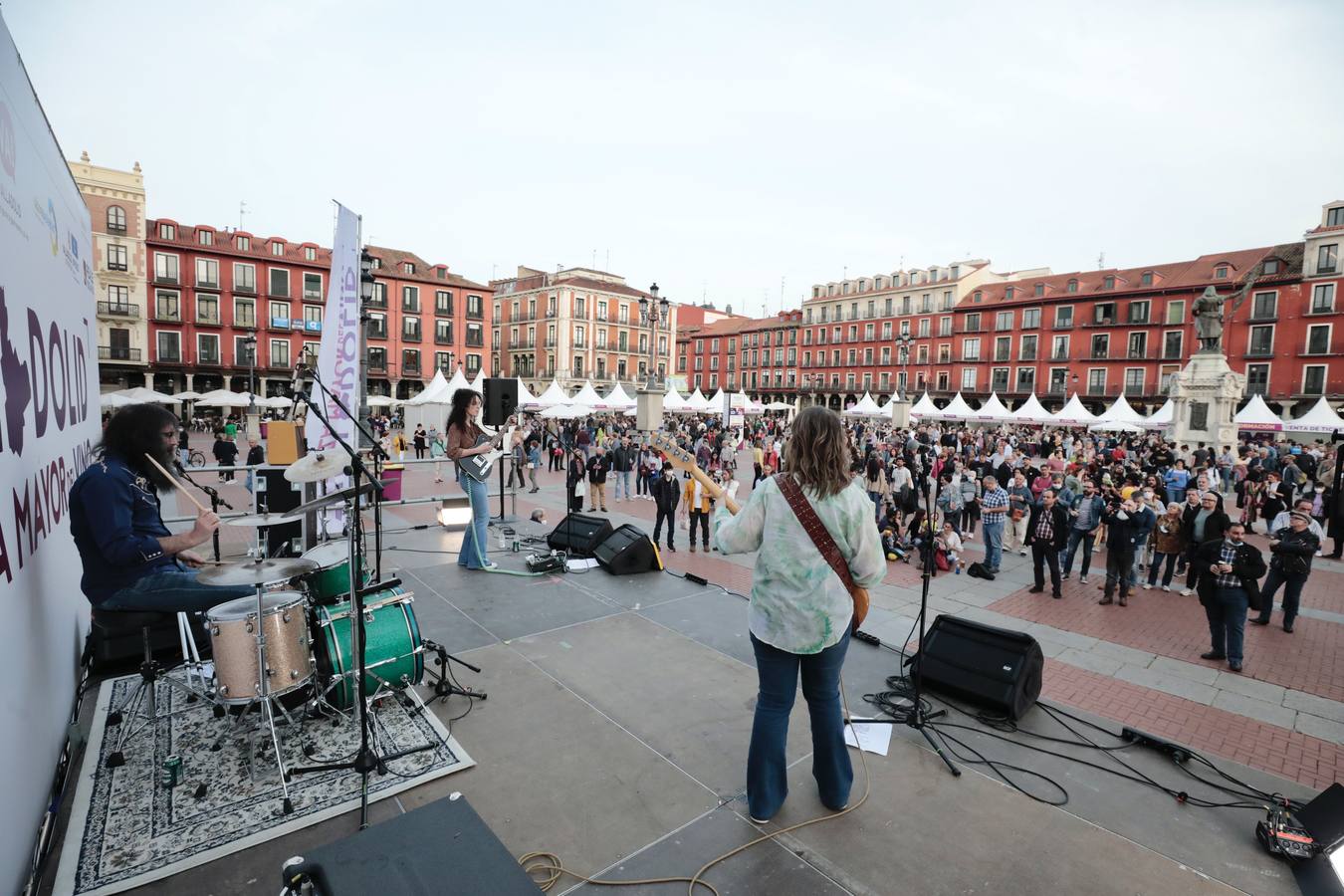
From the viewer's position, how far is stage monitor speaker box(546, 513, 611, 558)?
27.5 feet

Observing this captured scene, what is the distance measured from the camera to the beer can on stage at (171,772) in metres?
3.34

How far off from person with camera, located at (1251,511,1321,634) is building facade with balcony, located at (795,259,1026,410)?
1736 inches

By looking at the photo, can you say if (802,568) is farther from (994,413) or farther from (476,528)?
(994,413)

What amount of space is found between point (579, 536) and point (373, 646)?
15.5 ft

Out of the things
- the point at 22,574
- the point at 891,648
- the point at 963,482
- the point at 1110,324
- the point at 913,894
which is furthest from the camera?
the point at 1110,324

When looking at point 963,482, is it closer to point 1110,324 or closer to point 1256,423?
point 1256,423

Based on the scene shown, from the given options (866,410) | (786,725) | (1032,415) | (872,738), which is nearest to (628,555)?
(872,738)

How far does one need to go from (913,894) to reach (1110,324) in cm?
5324

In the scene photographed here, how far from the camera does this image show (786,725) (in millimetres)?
3172

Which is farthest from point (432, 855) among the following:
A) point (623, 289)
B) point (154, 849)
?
point (623, 289)

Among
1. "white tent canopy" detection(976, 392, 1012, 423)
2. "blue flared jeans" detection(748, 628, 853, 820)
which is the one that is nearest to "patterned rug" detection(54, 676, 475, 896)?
"blue flared jeans" detection(748, 628, 853, 820)

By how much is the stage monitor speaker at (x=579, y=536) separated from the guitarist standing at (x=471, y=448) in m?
1.19

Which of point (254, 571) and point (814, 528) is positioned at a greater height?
point (814, 528)

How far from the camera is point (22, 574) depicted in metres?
3.04
